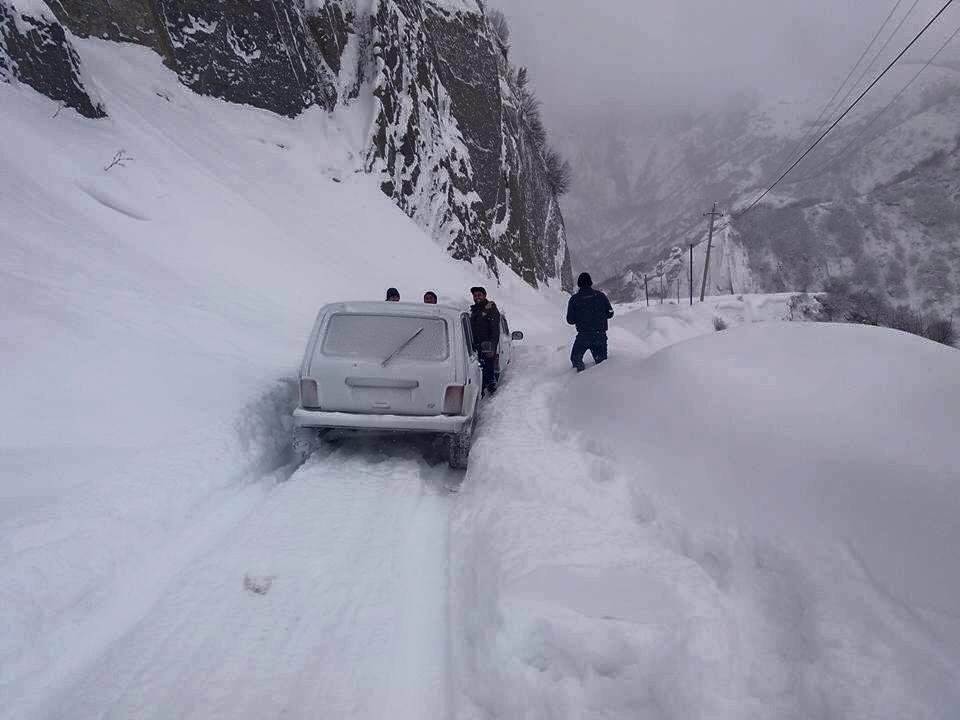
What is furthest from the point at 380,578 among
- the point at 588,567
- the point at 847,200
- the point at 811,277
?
the point at 847,200

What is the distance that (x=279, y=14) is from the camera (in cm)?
2072

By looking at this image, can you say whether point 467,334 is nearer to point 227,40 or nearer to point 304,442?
point 304,442

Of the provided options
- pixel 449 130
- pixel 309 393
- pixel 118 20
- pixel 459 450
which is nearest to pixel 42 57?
pixel 118 20

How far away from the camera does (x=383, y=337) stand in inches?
220

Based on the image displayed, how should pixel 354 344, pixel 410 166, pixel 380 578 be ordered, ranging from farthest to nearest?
pixel 410 166 → pixel 354 344 → pixel 380 578

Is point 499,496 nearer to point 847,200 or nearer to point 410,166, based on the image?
point 410,166

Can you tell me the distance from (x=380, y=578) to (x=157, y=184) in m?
11.1

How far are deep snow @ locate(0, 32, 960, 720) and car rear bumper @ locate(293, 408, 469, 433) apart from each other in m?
0.42

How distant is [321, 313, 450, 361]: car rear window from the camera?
18.1ft

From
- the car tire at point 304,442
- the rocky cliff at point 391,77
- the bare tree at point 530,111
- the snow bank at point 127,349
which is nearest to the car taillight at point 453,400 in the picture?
the car tire at point 304,442

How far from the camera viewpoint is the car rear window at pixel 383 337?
18.1ft

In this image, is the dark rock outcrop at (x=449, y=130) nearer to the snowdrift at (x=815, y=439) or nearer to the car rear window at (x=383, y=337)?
the car rear window at (x=383, y=337)

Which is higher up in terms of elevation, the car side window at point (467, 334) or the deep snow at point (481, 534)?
the car side window at point (467, 334)

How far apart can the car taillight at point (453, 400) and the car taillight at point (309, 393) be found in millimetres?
1230
